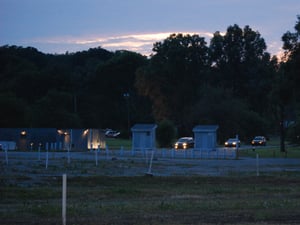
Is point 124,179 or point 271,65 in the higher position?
point 271,65

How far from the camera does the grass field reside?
16.7 m

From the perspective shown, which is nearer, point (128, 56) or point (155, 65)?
point (155, 65)

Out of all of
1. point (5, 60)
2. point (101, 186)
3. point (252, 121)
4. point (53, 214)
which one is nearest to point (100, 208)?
point (53, 214)

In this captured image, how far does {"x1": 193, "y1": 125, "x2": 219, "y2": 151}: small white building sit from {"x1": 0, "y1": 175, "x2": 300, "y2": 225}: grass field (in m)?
43.6

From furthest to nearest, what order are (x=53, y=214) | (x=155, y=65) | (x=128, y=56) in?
(x=128, y=56)
(x=155, y=65)
(x=53, y=214)

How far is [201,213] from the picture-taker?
17906 mm

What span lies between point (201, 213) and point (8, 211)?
5183 millimetres

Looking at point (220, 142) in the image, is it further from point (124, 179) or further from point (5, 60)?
point (124, 179)

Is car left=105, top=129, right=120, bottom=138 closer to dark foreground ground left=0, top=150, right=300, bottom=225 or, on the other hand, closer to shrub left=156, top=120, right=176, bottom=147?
shrub left=156, top=120, right=176, bottom=147

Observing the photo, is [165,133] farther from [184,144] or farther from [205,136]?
[205,136]

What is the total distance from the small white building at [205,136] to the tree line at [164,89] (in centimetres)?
1673

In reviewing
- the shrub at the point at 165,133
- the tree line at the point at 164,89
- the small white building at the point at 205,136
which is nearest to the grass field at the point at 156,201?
the small white building at the point at 205,136

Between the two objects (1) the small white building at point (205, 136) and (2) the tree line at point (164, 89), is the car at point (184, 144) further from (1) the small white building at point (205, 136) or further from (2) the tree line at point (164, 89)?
(2) the tree line at point (164, 89)

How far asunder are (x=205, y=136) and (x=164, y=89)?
1710 inches
